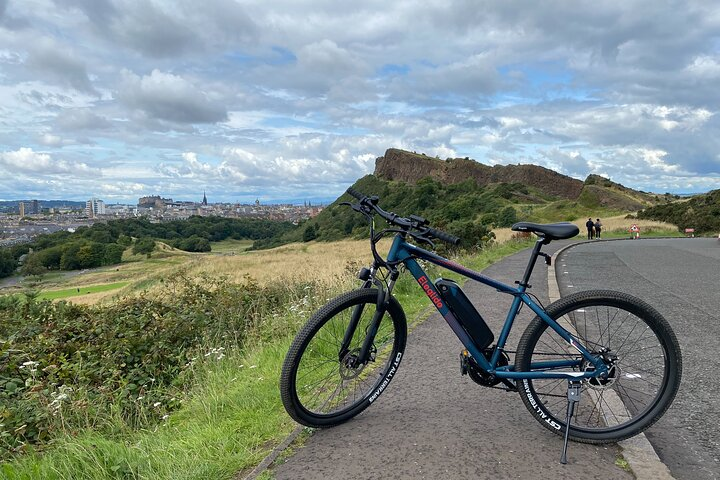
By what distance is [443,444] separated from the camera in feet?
9.94

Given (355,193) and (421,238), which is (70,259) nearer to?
(355,193)

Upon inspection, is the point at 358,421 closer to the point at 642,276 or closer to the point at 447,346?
the point at 447,346

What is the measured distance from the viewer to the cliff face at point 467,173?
129425mm

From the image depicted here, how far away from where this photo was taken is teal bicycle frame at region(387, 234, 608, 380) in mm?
3082

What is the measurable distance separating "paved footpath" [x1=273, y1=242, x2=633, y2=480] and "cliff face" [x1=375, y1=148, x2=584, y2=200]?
126 m

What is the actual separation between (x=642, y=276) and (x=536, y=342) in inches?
380

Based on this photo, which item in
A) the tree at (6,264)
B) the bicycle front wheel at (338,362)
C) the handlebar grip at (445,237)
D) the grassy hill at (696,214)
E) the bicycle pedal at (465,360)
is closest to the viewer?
the handlebar grip at (445,237)

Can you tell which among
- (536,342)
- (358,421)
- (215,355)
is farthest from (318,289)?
(536,342)

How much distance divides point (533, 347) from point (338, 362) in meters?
1.36

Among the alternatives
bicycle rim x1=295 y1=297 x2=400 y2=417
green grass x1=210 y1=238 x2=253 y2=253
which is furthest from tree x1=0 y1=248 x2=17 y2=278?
green grass x1=210 y1=238 x2=253 y2=253

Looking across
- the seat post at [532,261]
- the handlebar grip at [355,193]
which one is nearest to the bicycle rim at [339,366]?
the handlebar grip at [355,193]

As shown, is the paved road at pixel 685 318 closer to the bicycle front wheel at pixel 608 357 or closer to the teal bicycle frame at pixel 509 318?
the bicycle front wheel at pixel 608 357

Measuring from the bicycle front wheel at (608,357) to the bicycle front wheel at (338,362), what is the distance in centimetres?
97

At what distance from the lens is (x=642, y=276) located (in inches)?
437
